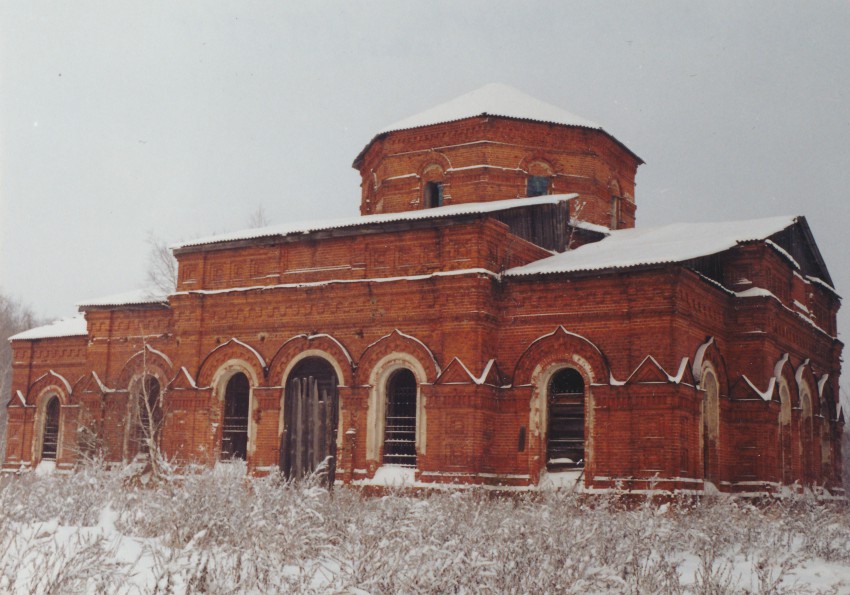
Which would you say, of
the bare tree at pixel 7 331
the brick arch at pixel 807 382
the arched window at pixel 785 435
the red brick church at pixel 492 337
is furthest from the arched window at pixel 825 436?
the bare tree at pixel 7 331

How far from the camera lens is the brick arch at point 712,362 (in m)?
15.4

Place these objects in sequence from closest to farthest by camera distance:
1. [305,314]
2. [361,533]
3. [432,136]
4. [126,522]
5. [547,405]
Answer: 1. [361,533]
2. [126,522]
3. [547,405]
4. [305,314]
5. [432,136]

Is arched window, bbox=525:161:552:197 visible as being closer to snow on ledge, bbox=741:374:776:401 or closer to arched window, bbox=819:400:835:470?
snow on ledge, bbox=741:374:776:401

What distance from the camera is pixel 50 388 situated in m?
22.8

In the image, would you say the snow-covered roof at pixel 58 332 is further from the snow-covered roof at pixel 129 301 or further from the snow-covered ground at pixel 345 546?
the snow-covered ground at pixel 345 546

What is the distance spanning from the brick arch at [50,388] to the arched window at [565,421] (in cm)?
1254

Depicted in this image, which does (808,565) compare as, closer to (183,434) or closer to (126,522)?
(126,522)

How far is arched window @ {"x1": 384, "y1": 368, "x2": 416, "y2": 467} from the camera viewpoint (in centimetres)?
1630

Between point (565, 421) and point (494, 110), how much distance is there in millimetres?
7241

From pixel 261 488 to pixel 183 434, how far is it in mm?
9151

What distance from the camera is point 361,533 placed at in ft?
24.9

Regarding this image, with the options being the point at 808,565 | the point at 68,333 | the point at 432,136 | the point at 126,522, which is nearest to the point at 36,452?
→ the point at 68,333

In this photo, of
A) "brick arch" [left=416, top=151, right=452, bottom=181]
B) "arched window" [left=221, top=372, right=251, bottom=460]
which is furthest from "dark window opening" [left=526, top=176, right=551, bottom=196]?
"arched window" [left=221, top=372, right=251, bottom=460]

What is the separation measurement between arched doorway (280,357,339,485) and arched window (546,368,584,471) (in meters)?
3.94
